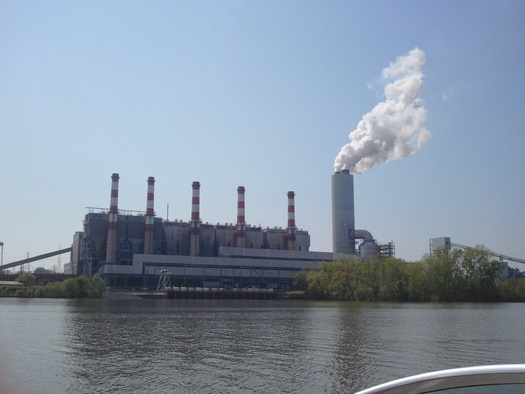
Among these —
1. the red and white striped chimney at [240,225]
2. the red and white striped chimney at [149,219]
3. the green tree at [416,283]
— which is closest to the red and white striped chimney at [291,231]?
the red and white striped chimney at [240,225]

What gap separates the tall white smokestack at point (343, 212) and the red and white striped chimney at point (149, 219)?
34.5m

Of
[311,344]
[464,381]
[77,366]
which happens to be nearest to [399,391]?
[464,381]

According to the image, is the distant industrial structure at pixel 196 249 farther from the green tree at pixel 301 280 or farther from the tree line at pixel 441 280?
the tree line at pixel 441 280

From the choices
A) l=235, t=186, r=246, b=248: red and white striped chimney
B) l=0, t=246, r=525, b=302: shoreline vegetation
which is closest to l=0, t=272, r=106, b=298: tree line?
l=0, t=246, r=525, b=302: shoreline vegetation

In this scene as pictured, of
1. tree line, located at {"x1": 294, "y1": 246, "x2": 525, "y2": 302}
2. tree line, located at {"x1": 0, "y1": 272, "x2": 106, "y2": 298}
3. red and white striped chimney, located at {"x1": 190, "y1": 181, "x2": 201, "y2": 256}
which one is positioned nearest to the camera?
tree line, located at {"x1": 294, "y1": 246, "x2": 525, "y2": 302}

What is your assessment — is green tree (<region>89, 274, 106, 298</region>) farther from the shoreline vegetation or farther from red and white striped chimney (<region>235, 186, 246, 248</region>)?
red and white striped chimney (<region>235, 186, 246, 248</region>)

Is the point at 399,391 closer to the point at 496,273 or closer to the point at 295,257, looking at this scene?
the point at 496,273

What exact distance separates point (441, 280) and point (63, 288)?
194 feet

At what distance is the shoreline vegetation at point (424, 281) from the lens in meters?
76.1

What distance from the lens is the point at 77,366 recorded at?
18828mm

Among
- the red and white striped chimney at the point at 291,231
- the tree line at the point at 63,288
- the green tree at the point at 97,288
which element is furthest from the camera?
the red and white striped chimney at the point at 291,231

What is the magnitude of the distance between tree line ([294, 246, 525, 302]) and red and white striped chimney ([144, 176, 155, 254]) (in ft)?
130

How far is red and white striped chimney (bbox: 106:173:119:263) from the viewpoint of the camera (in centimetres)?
9706

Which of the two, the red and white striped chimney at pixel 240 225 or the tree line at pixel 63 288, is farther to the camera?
the red and white striped chimney at pixel 240 225
